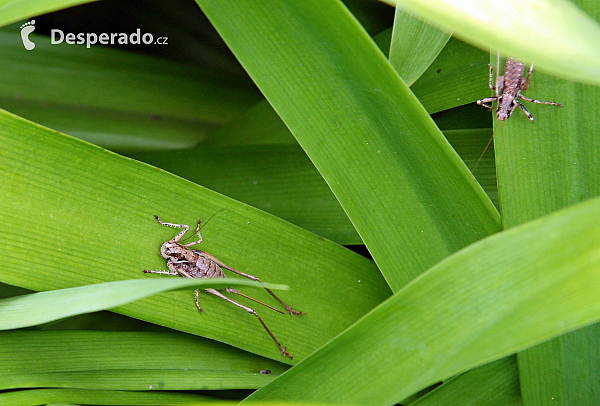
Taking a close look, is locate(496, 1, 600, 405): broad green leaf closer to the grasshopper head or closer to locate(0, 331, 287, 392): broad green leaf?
locate(0, 331, 287, 392): broad green leaf

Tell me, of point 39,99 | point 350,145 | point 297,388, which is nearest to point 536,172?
point 350,145

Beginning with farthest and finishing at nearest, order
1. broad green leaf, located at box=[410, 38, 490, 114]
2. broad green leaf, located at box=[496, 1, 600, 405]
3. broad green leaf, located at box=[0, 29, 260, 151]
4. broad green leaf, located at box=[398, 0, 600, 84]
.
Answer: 1. broad green leaf, located at box=[0, 29, 260, 151]
2. broad green leaf, located at box=[410, 38, 490, 114]
3. broad green leaf, located at box=[496, 1, 600, 405]
4. broad green leaf, located at box=[398, 0, 600, 84]

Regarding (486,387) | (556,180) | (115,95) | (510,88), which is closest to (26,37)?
(115,95)

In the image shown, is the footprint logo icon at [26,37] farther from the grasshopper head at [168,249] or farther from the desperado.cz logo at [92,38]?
the grasshopper head at [168,249]

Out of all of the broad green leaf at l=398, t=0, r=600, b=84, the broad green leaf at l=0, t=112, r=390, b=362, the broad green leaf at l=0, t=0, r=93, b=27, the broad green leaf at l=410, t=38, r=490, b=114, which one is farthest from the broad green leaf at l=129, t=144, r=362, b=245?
the broad green leaf at l=398, t=0, r=600, b=84

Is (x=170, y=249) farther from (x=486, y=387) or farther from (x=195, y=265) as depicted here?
(x=486, y=387)

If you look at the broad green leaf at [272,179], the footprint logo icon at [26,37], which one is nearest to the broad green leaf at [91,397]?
the broad green leaf at [272,179]
